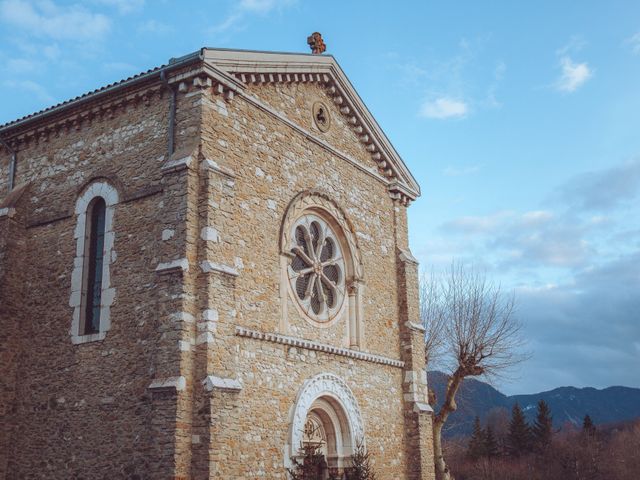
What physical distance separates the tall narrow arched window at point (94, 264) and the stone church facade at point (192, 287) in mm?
43

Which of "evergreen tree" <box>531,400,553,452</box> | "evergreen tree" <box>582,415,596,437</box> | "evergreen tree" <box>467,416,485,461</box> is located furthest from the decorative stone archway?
"evergreen tree" <box>582,415,596,437</box>

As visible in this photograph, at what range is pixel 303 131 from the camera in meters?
17.9

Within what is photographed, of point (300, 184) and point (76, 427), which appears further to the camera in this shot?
point (300, 184)

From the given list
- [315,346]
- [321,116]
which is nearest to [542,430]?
[321,116]

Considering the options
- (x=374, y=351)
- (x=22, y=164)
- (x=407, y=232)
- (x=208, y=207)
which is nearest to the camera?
(x=208, y=207)

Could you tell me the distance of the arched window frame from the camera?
48.6ft

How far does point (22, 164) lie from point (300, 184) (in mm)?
6921

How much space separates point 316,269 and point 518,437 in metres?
50.6

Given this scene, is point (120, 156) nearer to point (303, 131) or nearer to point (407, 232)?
point (303, 131)

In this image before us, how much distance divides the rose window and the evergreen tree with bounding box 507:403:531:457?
4929 centimetres

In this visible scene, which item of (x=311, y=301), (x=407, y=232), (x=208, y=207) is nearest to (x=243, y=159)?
(x=208, y=207)

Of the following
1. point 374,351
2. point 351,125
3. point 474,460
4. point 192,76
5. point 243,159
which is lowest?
point 474,460

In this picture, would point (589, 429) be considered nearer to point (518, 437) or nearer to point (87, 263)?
point (518, 437)

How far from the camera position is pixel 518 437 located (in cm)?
6219
